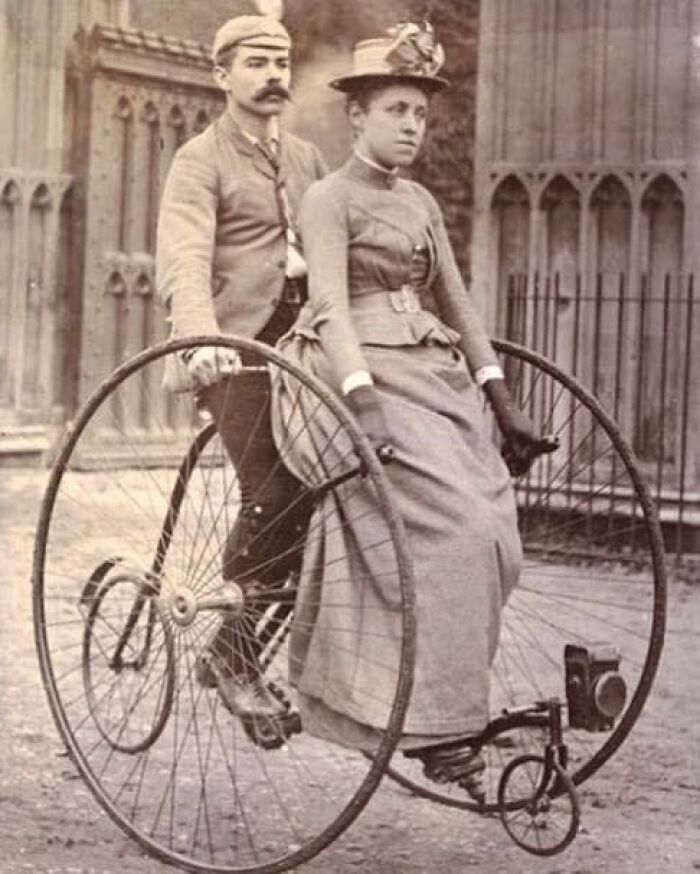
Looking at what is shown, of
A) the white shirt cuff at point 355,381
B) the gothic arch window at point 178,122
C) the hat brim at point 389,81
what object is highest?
the gothic arch window at point 178,122

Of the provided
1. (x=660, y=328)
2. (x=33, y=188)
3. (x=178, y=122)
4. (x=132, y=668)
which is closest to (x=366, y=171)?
(x=132, y=668)

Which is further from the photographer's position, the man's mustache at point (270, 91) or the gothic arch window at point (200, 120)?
the gothic arch window at point (200, 120)

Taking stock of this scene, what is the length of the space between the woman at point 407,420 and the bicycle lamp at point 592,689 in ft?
0.62

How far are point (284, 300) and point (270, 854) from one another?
129cm

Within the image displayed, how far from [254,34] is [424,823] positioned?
187cm

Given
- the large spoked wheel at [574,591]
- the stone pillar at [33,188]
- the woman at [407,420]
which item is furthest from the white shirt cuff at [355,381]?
the stone pillar at [33,188]

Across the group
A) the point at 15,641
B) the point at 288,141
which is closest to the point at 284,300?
the point at 288,141

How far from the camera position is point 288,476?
13.6 feet

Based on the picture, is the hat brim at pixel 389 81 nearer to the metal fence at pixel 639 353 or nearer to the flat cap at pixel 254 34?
the flat cap at pixel 254 34

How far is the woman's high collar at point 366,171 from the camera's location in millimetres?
4008

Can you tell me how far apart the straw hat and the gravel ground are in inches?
65.2

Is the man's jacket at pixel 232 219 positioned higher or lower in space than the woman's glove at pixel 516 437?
higher

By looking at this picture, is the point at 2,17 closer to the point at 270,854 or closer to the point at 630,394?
the point at 630,394

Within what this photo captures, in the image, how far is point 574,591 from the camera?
7.35 m
